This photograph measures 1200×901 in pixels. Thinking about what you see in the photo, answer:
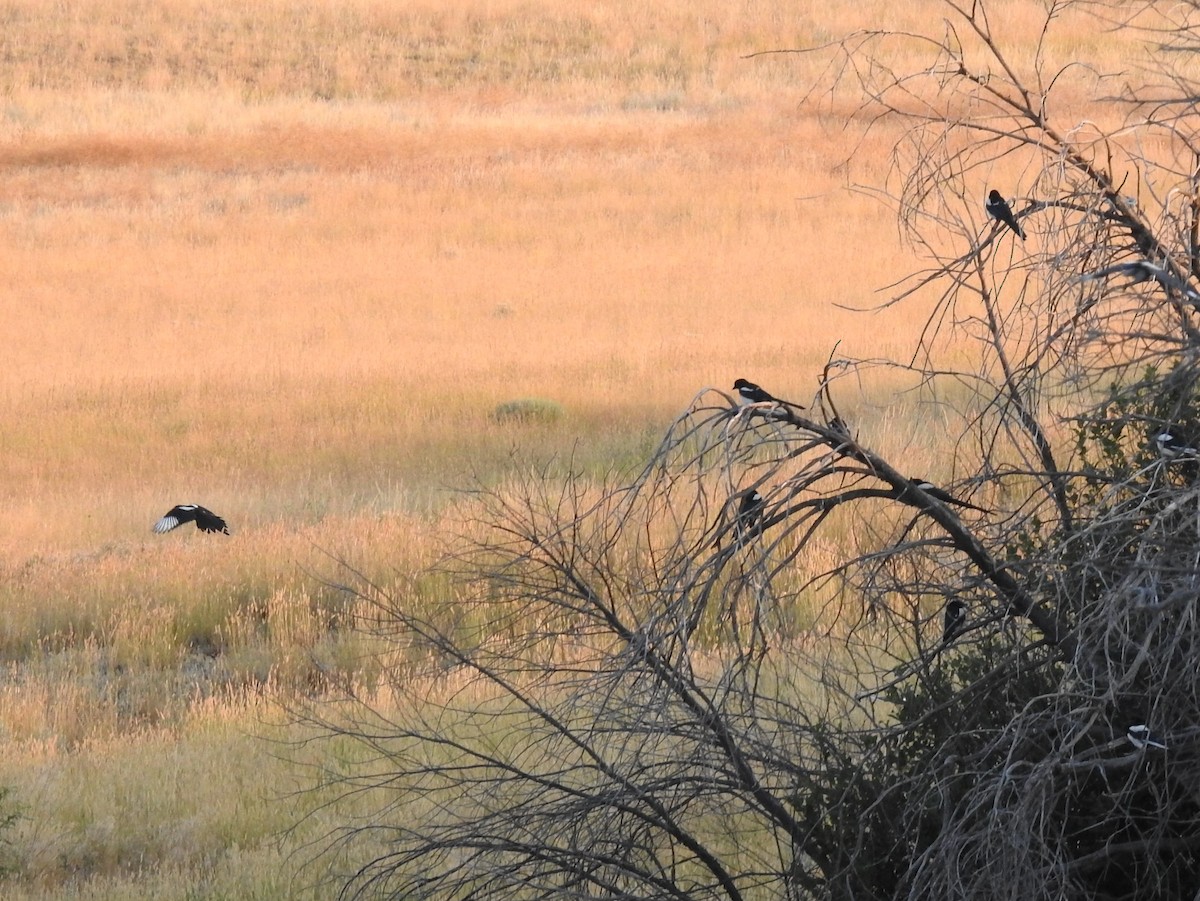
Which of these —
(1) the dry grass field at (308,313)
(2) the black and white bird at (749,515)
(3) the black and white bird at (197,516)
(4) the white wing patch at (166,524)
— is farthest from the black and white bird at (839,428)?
(4) the white wing patch at (166,524)

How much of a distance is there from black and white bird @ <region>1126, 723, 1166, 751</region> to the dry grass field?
162 centimetres

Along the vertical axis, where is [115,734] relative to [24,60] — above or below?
below

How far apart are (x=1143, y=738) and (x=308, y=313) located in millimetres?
22870

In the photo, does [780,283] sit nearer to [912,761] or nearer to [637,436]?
[637,436]

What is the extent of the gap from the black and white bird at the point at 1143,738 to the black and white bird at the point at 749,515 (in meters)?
0.84

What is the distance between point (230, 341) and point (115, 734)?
53.4ft

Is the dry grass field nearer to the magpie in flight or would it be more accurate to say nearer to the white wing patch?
the white wing patch

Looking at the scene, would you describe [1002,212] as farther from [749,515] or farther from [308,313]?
[308,313]

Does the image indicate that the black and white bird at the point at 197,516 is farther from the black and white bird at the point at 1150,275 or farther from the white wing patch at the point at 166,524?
the black and white bird at the point at 1150,275

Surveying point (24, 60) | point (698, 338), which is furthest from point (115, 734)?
point (24, 60)

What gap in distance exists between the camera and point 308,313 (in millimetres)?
25188

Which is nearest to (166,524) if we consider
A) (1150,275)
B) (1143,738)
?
(1150,275)

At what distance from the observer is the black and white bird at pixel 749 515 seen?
3.30 m

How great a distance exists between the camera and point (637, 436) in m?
15.4
